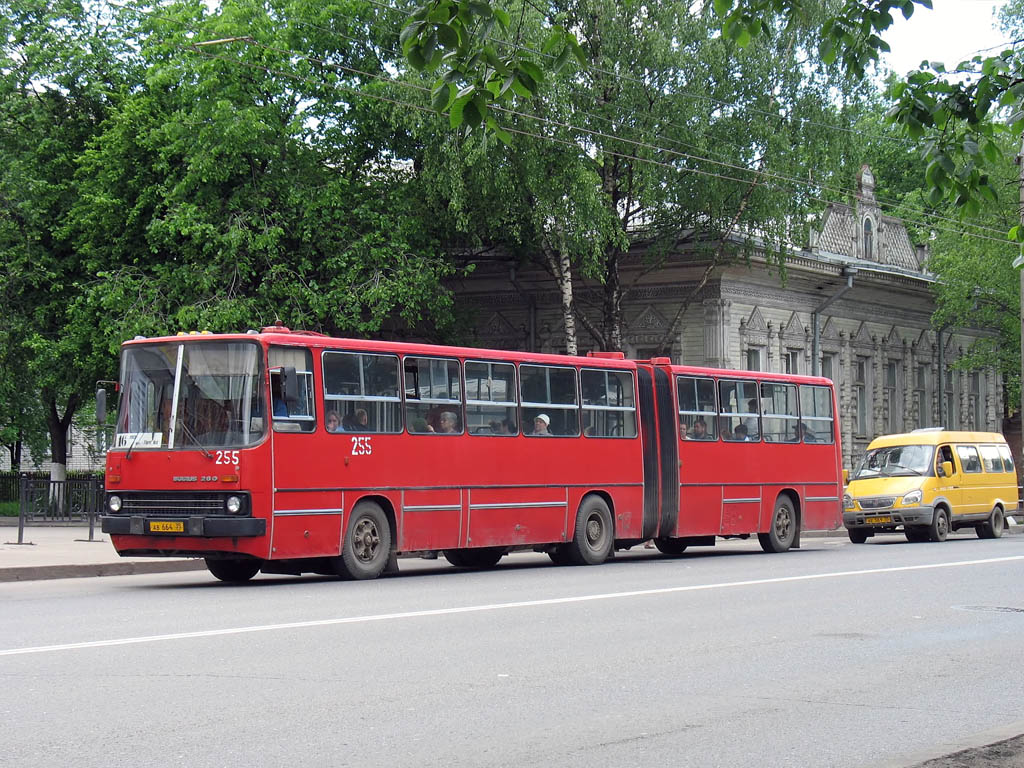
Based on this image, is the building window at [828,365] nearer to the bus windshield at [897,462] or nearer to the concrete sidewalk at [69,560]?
the bus windshield at [897,462]

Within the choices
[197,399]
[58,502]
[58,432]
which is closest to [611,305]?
[58,502]

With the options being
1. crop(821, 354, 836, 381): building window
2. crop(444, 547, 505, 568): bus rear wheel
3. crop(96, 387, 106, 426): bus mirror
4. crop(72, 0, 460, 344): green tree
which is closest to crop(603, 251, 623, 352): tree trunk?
crop(72, 0, 460, 344): green tree

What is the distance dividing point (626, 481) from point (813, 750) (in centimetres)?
1586

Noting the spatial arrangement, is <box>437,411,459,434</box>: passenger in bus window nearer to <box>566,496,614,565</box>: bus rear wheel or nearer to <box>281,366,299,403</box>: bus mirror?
<box>281,366,299,403</box>: bus mirror

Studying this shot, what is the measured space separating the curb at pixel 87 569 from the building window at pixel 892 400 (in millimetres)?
32857

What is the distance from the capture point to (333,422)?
18.5m

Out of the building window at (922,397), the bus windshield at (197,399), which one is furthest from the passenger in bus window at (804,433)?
the building window at (922,397)

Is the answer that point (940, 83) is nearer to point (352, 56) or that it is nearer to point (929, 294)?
point (352, 56)

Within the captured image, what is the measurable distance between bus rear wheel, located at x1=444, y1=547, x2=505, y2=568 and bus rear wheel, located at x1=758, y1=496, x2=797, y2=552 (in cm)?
616

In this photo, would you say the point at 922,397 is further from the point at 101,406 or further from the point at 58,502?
the point at 101,406

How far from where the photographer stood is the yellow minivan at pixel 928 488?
30281mm

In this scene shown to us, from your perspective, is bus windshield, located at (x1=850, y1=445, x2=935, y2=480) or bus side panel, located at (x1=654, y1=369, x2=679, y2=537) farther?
bus windshield, located at (x1=850, y1=445, x2=935, y2=480)

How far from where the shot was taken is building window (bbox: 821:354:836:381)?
152 feet

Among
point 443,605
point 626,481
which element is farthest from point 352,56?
point 443,605
